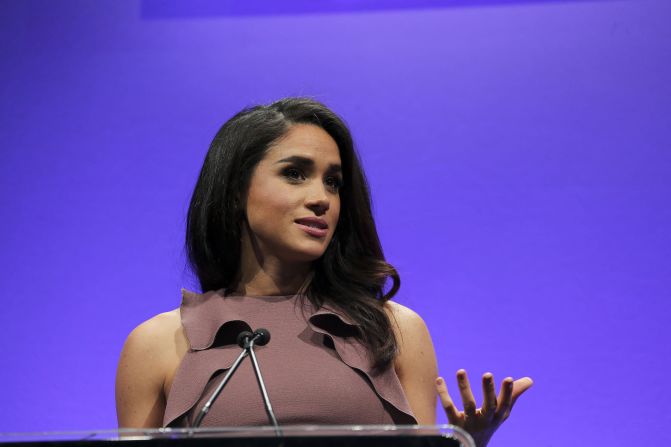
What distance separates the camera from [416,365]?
189cm

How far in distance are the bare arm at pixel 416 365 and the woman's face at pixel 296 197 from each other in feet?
0.74

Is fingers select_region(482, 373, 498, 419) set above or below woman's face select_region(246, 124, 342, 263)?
below

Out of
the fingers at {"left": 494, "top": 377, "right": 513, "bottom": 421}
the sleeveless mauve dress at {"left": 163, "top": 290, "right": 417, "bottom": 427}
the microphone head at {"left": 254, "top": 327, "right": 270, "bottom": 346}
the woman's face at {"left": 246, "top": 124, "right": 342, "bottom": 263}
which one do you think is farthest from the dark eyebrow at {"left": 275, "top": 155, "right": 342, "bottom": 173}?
the fingers at {"left": 494, "top": 377, "right": 513, "bottom": 421}

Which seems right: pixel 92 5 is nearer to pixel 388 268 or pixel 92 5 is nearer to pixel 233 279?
pixel 233 279

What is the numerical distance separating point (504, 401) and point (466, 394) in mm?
62

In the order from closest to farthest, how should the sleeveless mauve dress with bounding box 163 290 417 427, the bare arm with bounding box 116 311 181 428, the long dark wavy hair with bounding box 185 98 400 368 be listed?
the sleeveless mauve dress with bounding box 163 290 417 427 < the bare arm with bounding box 116 311 181 428 < the long dark wavy hair with bounding box 185 98 400 368

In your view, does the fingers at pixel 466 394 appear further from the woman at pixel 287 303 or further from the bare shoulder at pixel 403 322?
the bare shoulder at pixel 403 322

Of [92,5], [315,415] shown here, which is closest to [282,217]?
[315,415]

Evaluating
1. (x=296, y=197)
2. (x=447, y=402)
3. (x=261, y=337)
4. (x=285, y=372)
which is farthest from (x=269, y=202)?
(x=447, y=402)

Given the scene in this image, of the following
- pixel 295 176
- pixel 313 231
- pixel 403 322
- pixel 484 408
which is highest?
pixel 295 176

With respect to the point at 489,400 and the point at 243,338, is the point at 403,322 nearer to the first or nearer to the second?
the point at 489,400

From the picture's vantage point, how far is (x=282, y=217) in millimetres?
1867

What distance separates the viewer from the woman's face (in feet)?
6.09

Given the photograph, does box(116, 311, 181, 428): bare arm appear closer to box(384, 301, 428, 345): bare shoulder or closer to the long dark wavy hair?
the long dark wavy hair
